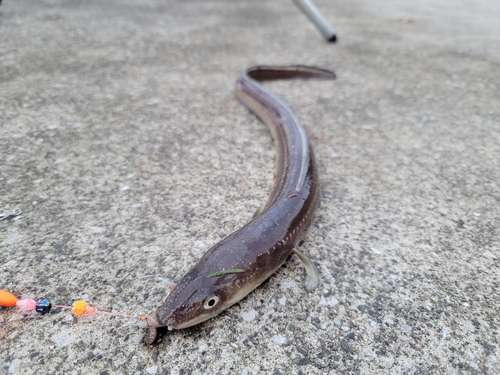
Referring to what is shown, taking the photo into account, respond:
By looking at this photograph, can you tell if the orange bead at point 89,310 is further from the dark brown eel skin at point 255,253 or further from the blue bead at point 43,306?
the dark brown eel skin at point 255,253

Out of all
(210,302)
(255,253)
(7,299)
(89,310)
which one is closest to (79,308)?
(89,310)

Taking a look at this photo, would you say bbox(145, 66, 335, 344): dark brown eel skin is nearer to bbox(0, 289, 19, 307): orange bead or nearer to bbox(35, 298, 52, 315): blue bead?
bbox(35, 298, 52, 315): blue bead

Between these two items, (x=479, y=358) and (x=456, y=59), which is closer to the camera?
→ (x=479, y=358)

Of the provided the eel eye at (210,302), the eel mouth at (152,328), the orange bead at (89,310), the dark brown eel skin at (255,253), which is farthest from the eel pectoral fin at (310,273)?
the orange bead at (89,310)

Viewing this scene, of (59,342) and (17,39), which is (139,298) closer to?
(59,342)

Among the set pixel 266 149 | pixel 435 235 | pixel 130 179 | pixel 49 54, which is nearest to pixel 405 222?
pixel 435 235

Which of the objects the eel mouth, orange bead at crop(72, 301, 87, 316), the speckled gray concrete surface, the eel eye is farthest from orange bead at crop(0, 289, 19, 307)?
the eel eye
